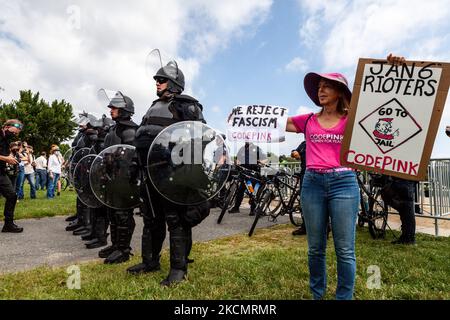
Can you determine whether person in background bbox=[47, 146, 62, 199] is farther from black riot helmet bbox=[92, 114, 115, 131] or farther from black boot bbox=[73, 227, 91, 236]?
black riot helmet bbox=[92, 114, 115, 131]

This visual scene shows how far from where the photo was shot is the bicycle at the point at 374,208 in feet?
18.1

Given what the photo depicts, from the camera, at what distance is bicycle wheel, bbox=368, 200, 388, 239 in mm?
5508

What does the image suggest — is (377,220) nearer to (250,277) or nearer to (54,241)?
(250,277)

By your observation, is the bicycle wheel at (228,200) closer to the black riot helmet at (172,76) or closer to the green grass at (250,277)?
the green grass at (250,277)

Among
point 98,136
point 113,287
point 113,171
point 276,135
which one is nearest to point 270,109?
point 276,135

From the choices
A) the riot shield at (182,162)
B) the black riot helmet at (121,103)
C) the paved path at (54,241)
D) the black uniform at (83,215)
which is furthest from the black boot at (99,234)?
the riot shield at (182,162)

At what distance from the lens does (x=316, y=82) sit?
2922 mm

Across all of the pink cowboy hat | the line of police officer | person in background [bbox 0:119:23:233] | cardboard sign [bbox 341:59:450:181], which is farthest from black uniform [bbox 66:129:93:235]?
cardboard sign [bbox 341:59:450:181]

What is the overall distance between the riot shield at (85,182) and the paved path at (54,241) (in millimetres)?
722

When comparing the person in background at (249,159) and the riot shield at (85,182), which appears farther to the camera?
the person in background at (249,159)
